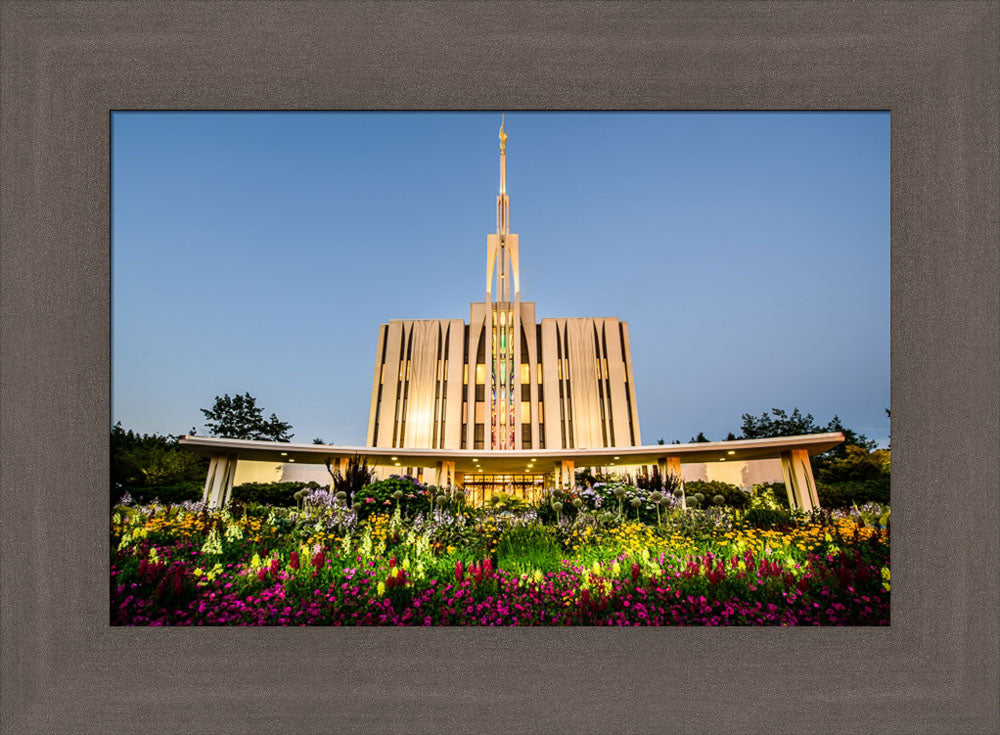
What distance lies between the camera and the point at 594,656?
3338 mm

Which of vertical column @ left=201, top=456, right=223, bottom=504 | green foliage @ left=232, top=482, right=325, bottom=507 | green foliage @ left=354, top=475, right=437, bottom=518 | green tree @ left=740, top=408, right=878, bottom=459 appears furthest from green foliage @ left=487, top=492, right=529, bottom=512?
green tree @ left=740, top=408, right=878, bottom=459

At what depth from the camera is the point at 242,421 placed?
743 centimetres

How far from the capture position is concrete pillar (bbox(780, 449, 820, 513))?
553 cm

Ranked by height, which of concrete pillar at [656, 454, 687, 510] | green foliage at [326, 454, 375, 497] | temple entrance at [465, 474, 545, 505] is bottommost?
temple entrance at [465, 474, 545, 505]

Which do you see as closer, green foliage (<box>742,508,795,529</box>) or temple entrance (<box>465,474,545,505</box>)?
green foliage (<box>742,508,795,529</box>)

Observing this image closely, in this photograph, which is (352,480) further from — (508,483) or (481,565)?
(508,483)

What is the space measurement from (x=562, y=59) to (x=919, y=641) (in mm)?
4290

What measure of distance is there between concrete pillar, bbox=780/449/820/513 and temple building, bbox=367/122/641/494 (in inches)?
510

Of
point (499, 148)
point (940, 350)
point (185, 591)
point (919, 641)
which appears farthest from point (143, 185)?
point (499, 148)

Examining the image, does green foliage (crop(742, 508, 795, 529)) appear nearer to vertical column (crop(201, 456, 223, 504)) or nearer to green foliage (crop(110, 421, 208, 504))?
vertical column (crop(201, 456, 223, 504))

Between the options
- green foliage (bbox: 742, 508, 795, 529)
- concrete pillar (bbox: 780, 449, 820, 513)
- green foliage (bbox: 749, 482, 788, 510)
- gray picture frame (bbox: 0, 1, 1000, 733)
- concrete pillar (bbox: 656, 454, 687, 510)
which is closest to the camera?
gray picture frame (bbox: 0, 1, 1000, 733)

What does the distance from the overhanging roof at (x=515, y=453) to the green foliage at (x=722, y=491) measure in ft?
1.77

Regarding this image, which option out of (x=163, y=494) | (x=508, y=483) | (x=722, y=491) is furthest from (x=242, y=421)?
(x=722, y=491)

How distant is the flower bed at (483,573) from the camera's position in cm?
364
